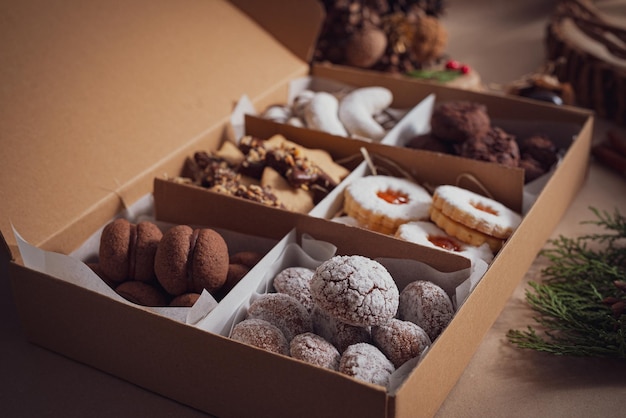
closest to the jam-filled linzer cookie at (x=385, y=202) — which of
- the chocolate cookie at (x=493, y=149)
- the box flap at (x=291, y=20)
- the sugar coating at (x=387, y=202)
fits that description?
the sugar coating at (x=387, y=202)

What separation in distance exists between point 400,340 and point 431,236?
0.44 metres

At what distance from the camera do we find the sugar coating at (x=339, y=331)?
4.90 feet

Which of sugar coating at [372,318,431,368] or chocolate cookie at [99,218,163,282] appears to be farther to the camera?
chocolate cookie at [99,218,163,282]

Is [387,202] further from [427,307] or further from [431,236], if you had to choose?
[427,307]

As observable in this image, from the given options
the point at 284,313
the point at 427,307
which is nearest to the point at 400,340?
the point at 427,307

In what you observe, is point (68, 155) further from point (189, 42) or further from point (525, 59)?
point (525, 59)

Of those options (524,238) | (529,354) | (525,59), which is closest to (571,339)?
(529,354)

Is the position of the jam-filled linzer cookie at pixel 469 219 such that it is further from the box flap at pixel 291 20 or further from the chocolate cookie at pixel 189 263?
the box flap at pixel 291 20

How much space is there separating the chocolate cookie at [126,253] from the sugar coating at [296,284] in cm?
29

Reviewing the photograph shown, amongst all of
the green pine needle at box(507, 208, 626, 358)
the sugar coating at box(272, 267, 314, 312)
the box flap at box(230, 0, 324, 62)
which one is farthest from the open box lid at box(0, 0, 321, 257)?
the green pine needle at box(507, 208, 626, 358)

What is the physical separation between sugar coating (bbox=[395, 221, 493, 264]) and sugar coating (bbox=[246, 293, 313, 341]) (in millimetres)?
362

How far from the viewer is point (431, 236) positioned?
183 centimetres

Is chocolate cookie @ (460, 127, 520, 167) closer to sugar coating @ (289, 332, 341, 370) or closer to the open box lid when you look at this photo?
the open box lid

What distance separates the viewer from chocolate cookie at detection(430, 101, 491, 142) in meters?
2.17
